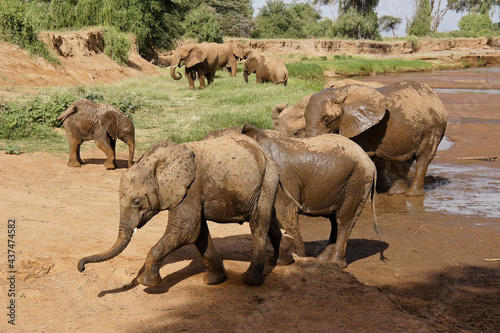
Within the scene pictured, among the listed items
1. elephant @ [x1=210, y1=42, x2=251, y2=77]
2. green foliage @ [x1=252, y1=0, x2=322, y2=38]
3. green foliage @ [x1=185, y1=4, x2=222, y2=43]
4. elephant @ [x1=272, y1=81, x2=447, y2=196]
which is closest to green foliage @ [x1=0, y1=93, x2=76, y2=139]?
elephant @ [x1=272, y1=81, x2=447, y2=196]

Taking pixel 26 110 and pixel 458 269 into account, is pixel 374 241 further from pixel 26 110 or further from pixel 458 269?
pixel 26 110

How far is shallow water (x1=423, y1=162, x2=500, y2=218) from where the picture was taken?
29.8ft

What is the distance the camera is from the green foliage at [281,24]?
6412 cm

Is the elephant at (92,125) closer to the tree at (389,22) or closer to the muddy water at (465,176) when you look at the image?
the muddy water at (465,176)

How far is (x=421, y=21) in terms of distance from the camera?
7581 cm

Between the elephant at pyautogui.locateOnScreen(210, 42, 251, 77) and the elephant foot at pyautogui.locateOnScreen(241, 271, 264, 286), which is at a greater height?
the elephant at pyautogui.locateOnScreen(210, 42, 251, 77)

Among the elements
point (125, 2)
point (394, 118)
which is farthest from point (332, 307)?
point (125, 2)

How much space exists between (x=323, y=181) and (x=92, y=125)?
190 inches

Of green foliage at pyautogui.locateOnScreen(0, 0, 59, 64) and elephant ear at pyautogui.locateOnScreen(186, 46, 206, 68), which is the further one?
elephant ear at pyautogui.locateOnScreen(186, 46, 206, 68)

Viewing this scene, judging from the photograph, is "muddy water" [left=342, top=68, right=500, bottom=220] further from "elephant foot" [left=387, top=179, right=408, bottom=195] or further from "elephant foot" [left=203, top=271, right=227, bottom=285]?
"elephant foot" [left=203, top=271, right=227, bottom=285]

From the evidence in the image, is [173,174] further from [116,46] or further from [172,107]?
[116,46]

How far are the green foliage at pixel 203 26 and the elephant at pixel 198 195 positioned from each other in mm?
39800

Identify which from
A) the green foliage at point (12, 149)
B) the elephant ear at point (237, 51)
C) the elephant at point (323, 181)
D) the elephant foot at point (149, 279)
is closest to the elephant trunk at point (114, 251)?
the elephant foot at point (149, 279)

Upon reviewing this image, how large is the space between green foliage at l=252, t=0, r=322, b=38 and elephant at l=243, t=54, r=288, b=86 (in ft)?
121
